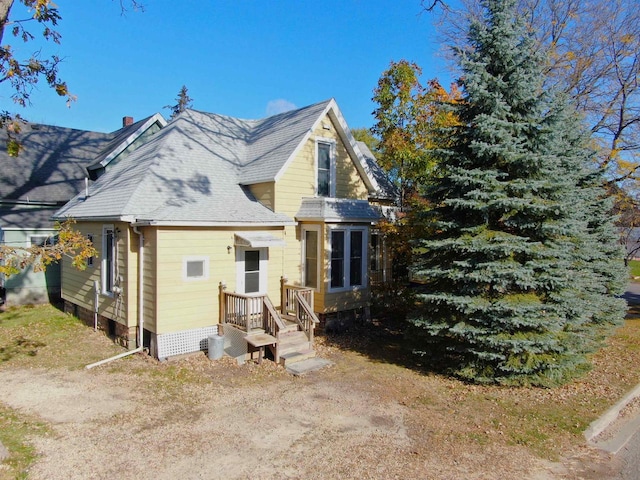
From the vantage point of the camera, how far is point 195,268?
1139cm

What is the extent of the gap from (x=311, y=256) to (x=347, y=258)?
46.8 inches

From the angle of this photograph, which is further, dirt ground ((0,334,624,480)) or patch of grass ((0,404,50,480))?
dirt ground ((0,334,624,480))

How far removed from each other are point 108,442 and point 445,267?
7.66 meters

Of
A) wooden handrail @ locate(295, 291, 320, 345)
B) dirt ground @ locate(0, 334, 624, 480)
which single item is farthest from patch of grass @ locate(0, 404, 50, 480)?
wooden handrail @ locate(295, 291, 320, 345)

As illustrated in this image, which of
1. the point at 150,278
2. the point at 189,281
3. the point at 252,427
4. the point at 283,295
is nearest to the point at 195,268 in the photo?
the point at 189,281

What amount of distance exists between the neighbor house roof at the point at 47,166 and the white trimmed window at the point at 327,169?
8.20m

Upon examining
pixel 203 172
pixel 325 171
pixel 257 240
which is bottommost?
pixel 257 240

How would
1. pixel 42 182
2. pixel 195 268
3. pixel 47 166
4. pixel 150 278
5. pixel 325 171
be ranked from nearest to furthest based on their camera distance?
pixel 150 278, pixel 195 268, pixel 325 171, pixel 42 182, pixel 47 166

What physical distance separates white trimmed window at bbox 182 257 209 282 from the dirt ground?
7.43 feet

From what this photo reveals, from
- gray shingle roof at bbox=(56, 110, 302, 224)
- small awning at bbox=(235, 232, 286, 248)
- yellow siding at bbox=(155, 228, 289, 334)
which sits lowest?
yellow siding at bbox=(155, 228, 289, 334)

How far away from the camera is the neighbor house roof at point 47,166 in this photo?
1681 cm

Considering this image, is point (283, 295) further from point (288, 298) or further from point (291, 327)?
point (291, 327)

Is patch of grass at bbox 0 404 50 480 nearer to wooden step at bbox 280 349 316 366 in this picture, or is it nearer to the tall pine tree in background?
wooden step at bbox 280 349 316 366

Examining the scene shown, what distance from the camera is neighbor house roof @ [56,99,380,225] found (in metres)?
11.6
